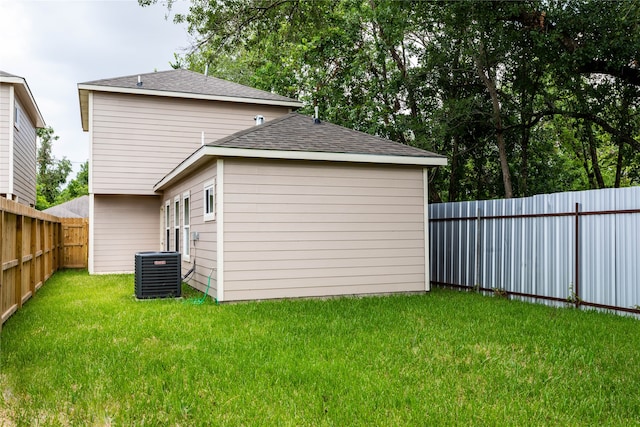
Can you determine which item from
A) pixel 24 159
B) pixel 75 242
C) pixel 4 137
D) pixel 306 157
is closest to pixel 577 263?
pixel 306 157

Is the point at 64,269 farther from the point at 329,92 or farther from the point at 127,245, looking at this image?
the point at 329,92

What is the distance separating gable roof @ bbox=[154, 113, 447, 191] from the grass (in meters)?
2.55

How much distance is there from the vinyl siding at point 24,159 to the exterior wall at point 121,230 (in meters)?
A: 2.04

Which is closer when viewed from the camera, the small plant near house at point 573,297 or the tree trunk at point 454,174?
the small plant near house at point 573,297

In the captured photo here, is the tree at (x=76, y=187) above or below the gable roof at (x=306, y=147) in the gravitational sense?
above

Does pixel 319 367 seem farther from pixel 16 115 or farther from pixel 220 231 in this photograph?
pixel 16 115

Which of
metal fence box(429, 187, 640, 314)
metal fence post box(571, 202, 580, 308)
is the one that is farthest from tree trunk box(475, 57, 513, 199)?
metal fence post box(571, 202, 580, 308)

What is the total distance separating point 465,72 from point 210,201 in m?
9.84

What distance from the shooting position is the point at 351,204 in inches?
359

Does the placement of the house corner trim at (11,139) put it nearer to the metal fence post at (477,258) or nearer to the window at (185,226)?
the window at (185,226)

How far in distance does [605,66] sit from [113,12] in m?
9.89

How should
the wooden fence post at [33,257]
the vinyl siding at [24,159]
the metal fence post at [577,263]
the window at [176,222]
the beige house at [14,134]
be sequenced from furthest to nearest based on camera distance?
the vinyl siding at [24,159] < the beige house at [14,134] < the window at [176,222] < the wooden fence post at [33,257] < the metal fence post at [577,263]

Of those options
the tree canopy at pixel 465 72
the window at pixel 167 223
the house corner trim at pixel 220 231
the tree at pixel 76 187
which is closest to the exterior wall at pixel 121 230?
the window at pixel 167 223

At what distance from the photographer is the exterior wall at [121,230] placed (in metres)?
14.3
